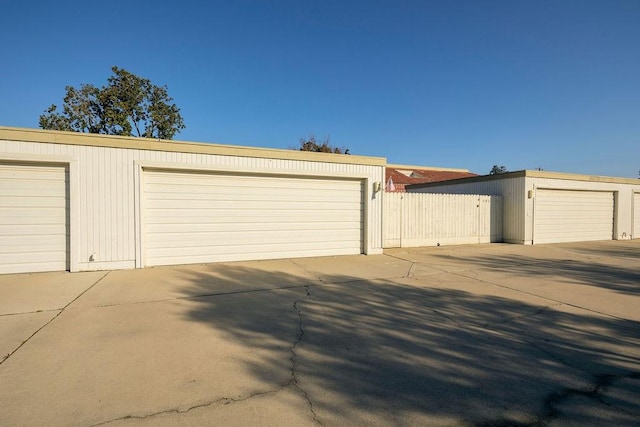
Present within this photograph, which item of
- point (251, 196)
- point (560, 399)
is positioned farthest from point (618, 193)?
point (560, 399)

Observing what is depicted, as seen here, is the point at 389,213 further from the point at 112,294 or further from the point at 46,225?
the point at 46,225

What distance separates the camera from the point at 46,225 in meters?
7.64

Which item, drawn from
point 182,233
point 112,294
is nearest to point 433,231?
point 182,233

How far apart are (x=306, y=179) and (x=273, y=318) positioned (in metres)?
5.92

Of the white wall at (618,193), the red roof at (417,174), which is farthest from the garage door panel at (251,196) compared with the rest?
the red roof at (417,174)

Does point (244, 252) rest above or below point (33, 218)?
below

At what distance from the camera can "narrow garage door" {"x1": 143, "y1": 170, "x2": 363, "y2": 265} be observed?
8.55 metres

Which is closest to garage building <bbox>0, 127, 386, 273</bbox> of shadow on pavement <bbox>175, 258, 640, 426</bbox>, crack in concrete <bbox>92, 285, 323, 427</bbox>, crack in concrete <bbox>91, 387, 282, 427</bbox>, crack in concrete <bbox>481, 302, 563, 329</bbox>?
shadow on pavement <bbox>175, 258, 640, 426</bbox>

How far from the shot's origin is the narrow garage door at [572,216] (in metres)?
14.3

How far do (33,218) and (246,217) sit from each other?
468 cm

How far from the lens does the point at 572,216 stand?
15.2 metres

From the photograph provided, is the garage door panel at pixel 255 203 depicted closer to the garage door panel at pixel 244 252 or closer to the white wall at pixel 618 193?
the garage door panel at pixel 244 252

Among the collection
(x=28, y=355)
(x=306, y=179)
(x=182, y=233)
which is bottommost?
(x=28, y=355)

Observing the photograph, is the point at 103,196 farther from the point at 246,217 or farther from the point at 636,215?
the point at 636,215
